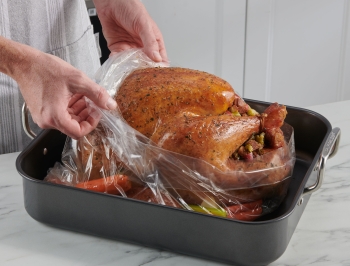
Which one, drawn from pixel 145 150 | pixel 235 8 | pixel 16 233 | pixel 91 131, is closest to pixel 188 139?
pixel 145 150

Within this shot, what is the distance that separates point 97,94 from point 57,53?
20.8 inches

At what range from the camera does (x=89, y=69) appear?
1.67 m

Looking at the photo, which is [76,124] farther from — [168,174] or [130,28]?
[130,28]

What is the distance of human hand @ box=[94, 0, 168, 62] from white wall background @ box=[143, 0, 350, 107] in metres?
1.05

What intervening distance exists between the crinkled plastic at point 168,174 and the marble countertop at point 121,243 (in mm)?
94

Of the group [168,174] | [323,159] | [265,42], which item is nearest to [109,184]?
[168,174]

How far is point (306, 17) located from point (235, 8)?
1.20ft

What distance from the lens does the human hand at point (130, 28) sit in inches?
57.4

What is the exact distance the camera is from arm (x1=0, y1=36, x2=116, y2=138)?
110cm

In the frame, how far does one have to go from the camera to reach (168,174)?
3.65 feet

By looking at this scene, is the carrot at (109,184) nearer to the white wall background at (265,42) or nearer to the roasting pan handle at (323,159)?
the roasting pan handle at (323,159)

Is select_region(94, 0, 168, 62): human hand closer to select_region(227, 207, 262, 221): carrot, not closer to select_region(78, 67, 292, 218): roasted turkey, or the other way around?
select_region(78, 67, 292, 218): roasted turkey

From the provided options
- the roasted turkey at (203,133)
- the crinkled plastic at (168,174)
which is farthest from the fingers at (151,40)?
the crinkled plastic at (168,174)

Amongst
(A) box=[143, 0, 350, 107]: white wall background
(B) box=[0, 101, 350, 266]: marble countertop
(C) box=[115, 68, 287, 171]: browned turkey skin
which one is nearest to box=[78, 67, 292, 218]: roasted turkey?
(C) box=[115, 68, 287, 171]: browned turkey skin
